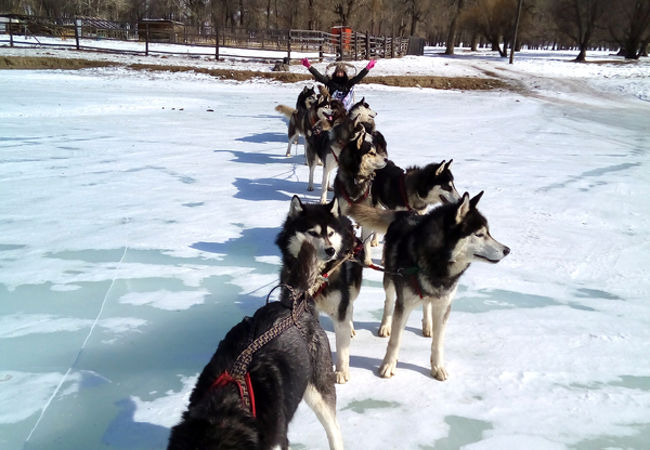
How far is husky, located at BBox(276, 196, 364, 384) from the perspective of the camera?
9.29 feet

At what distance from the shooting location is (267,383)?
5.76 feet

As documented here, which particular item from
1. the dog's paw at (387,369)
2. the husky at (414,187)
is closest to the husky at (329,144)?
the husky at (414,187)

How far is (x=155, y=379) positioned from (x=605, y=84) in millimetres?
28252

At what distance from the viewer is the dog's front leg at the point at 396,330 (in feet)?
9.62

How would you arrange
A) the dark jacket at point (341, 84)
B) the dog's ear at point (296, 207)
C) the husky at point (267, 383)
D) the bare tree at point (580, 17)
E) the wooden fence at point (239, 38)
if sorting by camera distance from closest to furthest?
the husky at point (267, 383) → the dog's ear at point (296, 207) → the dark jacket at point (341, 84) → the wooden fence at point (239, 38) → the bare tree at point (580, 17)

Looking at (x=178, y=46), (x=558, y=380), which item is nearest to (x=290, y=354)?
(x=558, y=380)

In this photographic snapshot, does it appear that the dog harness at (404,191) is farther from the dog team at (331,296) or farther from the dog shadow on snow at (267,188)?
the dog shadow on snow at (267,188)

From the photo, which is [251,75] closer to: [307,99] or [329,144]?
[307,99]

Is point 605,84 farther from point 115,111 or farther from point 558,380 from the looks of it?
point 558,380

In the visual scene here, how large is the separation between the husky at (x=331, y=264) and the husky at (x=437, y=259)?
0.28 meters

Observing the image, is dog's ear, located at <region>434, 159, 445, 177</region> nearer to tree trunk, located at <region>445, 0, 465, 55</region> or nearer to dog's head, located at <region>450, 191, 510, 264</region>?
dog's head, located at <region>450, 191, 510, 264</region>

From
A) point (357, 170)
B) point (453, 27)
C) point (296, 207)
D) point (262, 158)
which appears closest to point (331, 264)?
point (296, 207)

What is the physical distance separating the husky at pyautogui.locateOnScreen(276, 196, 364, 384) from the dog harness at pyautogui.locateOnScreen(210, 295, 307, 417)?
31.3 inches

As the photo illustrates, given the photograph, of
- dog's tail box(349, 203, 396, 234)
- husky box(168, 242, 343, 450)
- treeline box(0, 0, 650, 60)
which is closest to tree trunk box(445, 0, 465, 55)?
treeline box(0, 0, 650, 60)
